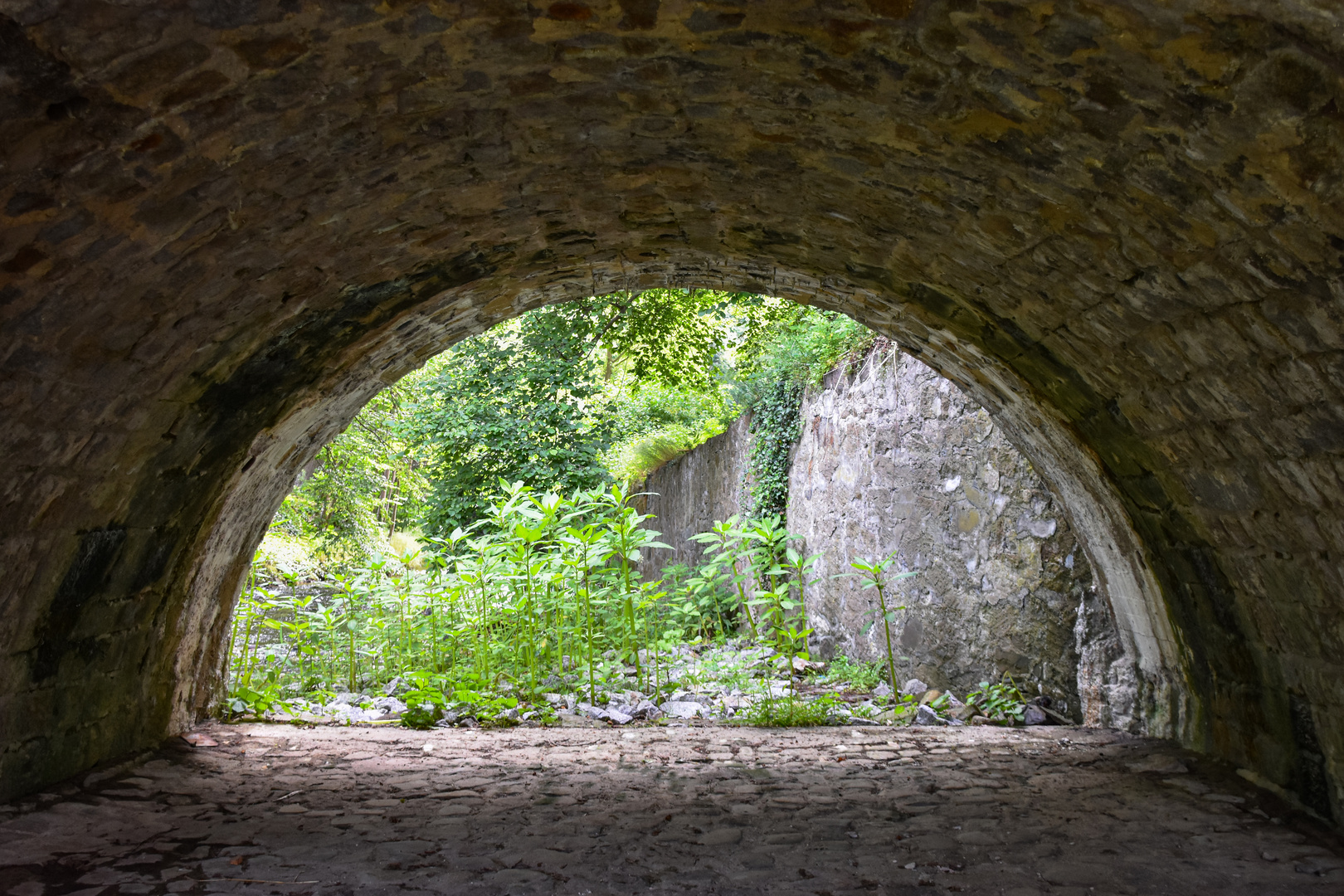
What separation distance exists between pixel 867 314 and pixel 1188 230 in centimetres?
228

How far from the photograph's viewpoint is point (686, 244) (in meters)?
4.05

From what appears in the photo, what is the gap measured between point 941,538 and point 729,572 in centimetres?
402

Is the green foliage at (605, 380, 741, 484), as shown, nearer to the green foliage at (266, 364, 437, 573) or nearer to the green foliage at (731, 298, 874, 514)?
A: the green foliage at (731, 298, 874, 514)

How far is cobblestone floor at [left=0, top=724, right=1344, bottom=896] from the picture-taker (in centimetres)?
270

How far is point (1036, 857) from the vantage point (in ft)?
9.52

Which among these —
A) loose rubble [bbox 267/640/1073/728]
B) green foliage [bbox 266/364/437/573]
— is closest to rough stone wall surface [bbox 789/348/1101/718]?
loose rubble [bbox 267/640/1073/728]

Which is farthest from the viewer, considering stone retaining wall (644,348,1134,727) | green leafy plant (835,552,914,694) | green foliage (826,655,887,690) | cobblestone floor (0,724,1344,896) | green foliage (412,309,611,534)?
green foliage (412,309,611,534)

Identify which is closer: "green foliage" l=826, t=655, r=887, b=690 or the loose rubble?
the loose rubble

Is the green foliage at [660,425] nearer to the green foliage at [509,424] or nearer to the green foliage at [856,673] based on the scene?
the green foliage at [509,424]

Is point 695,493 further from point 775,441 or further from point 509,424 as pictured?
point 775,441

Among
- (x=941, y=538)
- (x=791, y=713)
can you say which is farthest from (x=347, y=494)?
(x=941, y=538)

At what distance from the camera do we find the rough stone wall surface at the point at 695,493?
33.1ft

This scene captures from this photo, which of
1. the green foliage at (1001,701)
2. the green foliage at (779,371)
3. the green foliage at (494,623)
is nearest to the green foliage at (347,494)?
the green foliage at (494,623)

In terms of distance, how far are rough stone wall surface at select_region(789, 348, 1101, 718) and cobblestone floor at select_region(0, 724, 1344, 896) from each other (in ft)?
2.75
